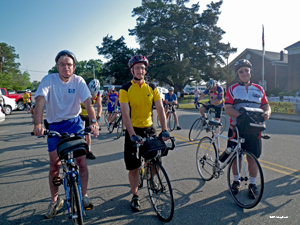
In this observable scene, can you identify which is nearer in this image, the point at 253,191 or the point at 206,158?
the point at 253,191

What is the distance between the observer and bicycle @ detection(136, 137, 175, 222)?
2.95 meters

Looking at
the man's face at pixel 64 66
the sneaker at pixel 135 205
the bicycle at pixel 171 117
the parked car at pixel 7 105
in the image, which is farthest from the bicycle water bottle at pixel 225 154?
the parked car at pixel 7 105

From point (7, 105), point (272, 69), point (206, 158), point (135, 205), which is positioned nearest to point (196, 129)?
point (206, 158)

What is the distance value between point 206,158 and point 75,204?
8.57ft

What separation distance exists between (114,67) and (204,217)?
4765 cm

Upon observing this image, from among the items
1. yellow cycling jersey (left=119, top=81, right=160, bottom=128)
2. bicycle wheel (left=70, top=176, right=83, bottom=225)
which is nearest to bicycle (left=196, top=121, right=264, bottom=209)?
yellow cycling jersey (left=119, top=81, right=160, bottom=128)

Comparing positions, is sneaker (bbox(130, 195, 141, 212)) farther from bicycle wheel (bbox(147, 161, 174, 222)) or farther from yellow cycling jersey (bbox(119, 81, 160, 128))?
yellow cycling jersey (bbox(119, 81, 160, 128))

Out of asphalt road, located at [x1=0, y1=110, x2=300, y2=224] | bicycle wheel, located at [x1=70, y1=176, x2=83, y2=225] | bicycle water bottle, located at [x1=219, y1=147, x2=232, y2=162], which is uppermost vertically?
bicycle water bottle, located at [x1=219, y1=147, x2=232, y2=162]

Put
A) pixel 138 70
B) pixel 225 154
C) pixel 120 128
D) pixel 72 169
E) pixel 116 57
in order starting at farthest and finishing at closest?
pixel 116 57
pixel 120 128
pixel 225 154
pixel 138 70
pixel 72 169

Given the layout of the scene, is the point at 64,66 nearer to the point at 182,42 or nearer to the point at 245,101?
the point at 245,101

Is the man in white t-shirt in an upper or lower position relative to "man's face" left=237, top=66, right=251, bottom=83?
lower

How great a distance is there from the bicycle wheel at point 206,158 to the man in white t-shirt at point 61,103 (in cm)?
223

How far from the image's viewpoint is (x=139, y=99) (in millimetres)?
3207

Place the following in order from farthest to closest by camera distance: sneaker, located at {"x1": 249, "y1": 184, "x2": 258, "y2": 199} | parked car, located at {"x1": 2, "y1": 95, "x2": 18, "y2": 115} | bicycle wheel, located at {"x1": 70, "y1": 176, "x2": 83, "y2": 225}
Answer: parked car, located at {"x1": 2, "y1": 95, "x2": 18, "y2": 115} → sneaker, located at {"x1": 249, "y1": 184, "x2": 258, "y2": 199} → bicycle wheel, located at {"x1": 70, "y1": 176, "x2": 83, "y2": 225}
